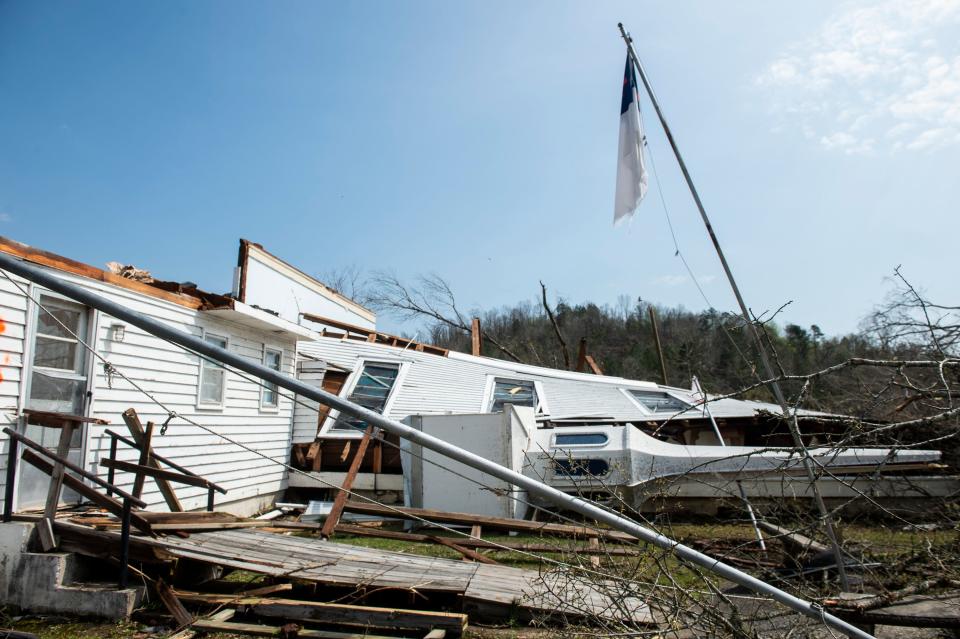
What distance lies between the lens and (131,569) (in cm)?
523

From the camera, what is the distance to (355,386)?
13031 millimetres

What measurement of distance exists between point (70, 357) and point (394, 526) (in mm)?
5052

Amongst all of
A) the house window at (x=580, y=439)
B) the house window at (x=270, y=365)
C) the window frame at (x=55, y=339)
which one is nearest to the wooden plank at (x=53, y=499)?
the window frame at (x=55, y=339)

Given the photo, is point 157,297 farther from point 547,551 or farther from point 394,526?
point 547,551

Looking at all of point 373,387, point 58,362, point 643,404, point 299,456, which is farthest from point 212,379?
point 643,404

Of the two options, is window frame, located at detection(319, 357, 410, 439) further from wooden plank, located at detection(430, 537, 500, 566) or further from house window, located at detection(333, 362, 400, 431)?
wooden plank, located at detection(430, 537, 500, 566)

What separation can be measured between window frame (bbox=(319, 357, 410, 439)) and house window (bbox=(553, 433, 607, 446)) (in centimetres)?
344

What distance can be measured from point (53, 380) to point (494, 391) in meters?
8.71

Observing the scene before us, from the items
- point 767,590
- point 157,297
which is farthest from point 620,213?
point 157,297

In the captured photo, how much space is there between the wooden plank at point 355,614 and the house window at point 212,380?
555 centimetres

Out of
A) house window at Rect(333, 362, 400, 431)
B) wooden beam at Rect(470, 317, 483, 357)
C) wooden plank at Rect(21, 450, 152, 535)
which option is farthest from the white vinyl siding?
wooden beam at Rect(470, 317, 483, 357)

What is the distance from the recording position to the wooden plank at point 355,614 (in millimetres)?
4629

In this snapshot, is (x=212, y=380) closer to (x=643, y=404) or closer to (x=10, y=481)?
(x=10, y=481)

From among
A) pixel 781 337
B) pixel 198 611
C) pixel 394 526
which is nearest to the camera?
pixel 198 611
